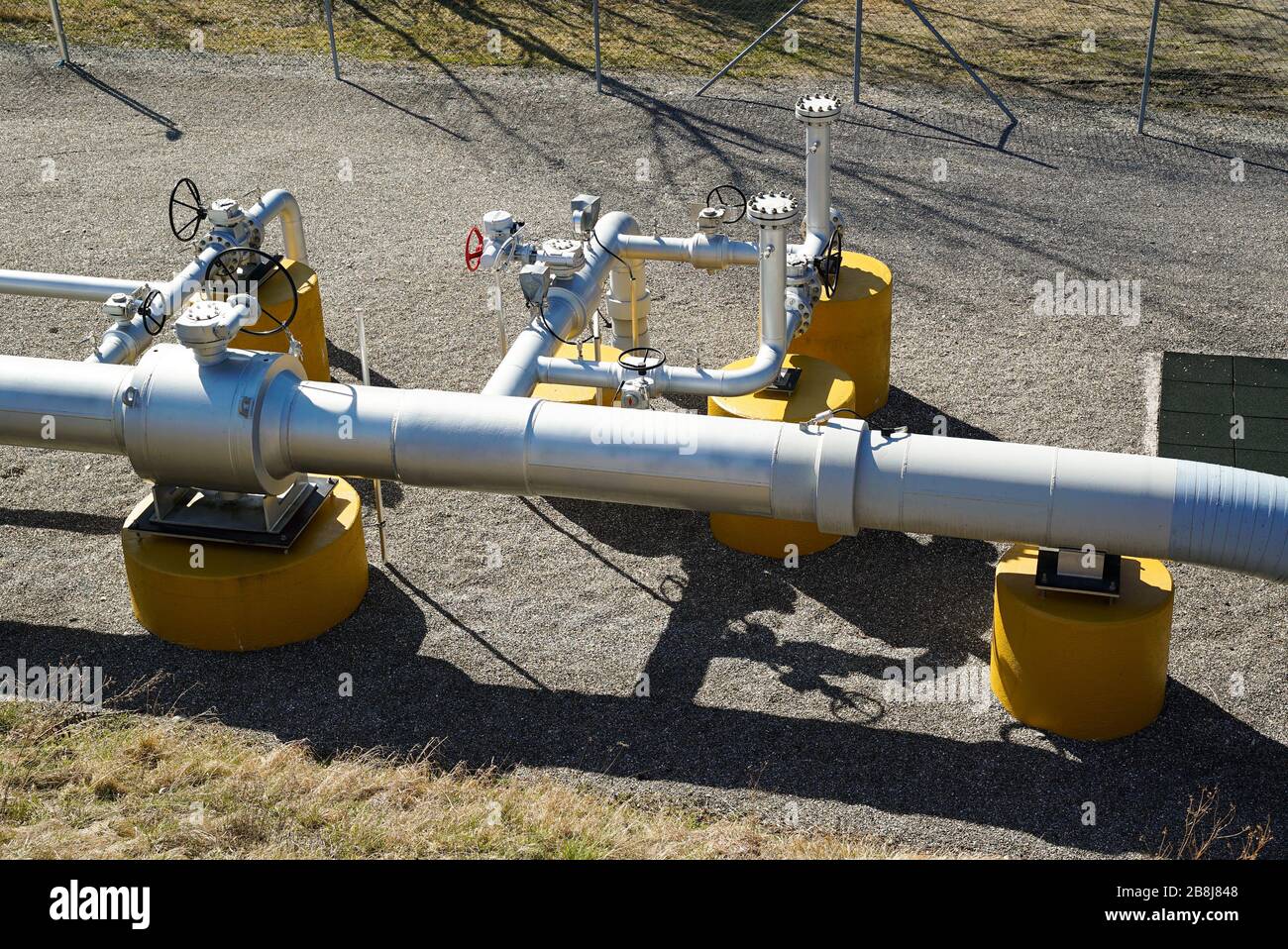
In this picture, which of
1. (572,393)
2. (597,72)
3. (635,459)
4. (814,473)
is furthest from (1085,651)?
(597,72)

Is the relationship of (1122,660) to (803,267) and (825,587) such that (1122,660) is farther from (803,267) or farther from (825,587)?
(803,267)

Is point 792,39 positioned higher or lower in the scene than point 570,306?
higher

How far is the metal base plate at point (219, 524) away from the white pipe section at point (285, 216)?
3.54 meters

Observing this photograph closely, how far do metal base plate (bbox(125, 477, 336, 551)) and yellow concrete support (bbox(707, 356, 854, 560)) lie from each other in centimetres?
285

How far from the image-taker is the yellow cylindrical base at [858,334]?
11984 mm

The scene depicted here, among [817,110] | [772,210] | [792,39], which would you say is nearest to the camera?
[772,210]

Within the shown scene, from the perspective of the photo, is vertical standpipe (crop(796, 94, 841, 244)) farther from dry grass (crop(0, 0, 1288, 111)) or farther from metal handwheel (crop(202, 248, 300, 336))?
dry grass (crop(0, 0, 1288, 111))

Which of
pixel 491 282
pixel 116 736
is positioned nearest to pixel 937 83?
pixel 491 282

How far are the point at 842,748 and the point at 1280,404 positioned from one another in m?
5.80

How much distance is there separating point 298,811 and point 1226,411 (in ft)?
26.4

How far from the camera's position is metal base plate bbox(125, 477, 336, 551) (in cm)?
938

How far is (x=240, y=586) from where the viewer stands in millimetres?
9305

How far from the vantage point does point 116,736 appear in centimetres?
871

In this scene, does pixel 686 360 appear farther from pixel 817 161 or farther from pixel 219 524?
pixel 219 524
